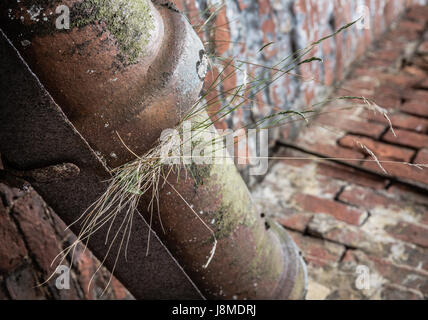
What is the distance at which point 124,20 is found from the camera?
69cm

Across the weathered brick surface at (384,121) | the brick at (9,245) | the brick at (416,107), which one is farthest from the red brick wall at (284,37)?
the brick at (9,245)

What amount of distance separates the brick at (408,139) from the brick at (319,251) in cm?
60

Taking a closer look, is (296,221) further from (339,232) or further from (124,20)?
(124,20)

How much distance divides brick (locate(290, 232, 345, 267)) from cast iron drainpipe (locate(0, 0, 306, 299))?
64 centimetres

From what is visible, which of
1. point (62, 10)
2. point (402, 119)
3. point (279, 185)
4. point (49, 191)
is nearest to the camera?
point (62, 10)

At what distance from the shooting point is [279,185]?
1.82 metres

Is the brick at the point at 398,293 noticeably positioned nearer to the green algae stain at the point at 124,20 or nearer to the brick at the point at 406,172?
the brick at the point at 406,172

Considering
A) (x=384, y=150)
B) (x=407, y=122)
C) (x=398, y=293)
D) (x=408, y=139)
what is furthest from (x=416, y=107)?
(x=398, y=293)

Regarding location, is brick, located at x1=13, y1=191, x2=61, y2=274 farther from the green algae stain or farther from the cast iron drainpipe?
the green algae stain

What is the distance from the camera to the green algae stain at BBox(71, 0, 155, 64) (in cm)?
66

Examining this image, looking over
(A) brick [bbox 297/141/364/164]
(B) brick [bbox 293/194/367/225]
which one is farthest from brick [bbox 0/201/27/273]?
(A) brick [bbox 297/141/364/164]
